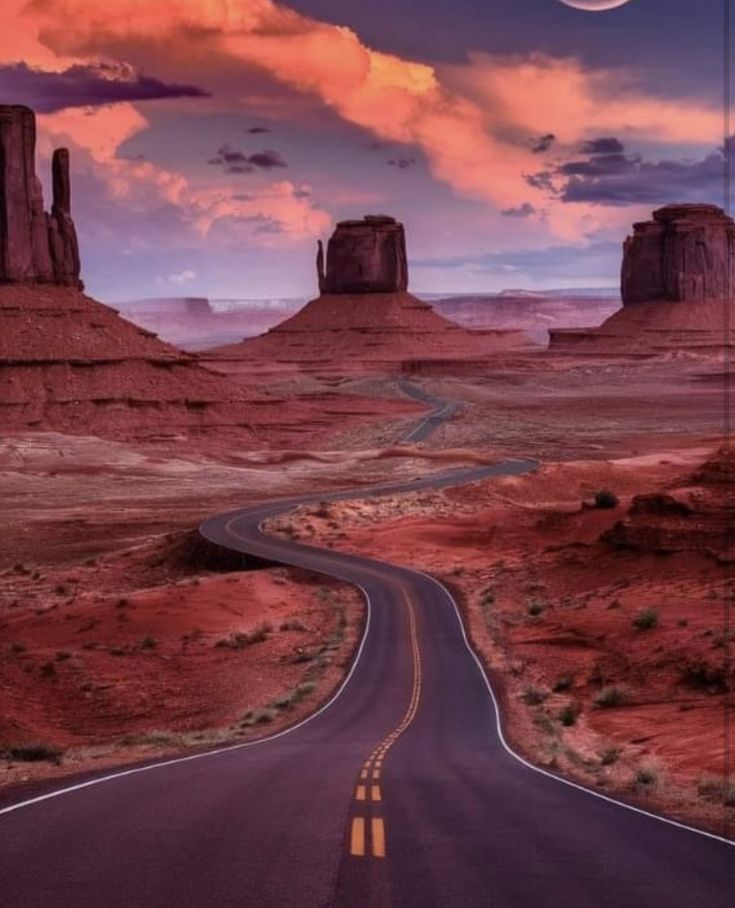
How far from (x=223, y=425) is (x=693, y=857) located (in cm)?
9479

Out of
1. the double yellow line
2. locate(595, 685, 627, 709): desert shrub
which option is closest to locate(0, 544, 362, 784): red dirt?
the double yellow line

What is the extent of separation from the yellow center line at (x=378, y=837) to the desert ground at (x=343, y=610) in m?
4.14

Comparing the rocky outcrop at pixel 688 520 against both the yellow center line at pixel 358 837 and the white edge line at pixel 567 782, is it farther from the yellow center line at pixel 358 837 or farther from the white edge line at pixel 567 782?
the yellow center line at pixel 358 837

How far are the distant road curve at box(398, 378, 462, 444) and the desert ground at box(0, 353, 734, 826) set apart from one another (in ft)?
74.0

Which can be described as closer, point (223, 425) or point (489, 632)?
point (489, 632)

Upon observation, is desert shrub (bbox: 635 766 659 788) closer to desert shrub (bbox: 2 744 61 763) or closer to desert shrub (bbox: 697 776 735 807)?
desert shrub (bbox: 697 776 735 807)

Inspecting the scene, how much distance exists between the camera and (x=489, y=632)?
122 feet

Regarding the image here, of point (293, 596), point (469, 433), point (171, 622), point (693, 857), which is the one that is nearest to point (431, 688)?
point (171, 622)

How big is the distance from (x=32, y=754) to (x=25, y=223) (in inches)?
3535

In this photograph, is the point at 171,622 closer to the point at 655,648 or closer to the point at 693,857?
the point at 655,648

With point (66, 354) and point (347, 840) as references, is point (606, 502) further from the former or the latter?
point (66, 354)

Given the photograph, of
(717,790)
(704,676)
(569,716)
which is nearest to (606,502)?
(704,676)

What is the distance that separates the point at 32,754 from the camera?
2212 centimetres

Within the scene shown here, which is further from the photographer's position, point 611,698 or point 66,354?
point 66,354
